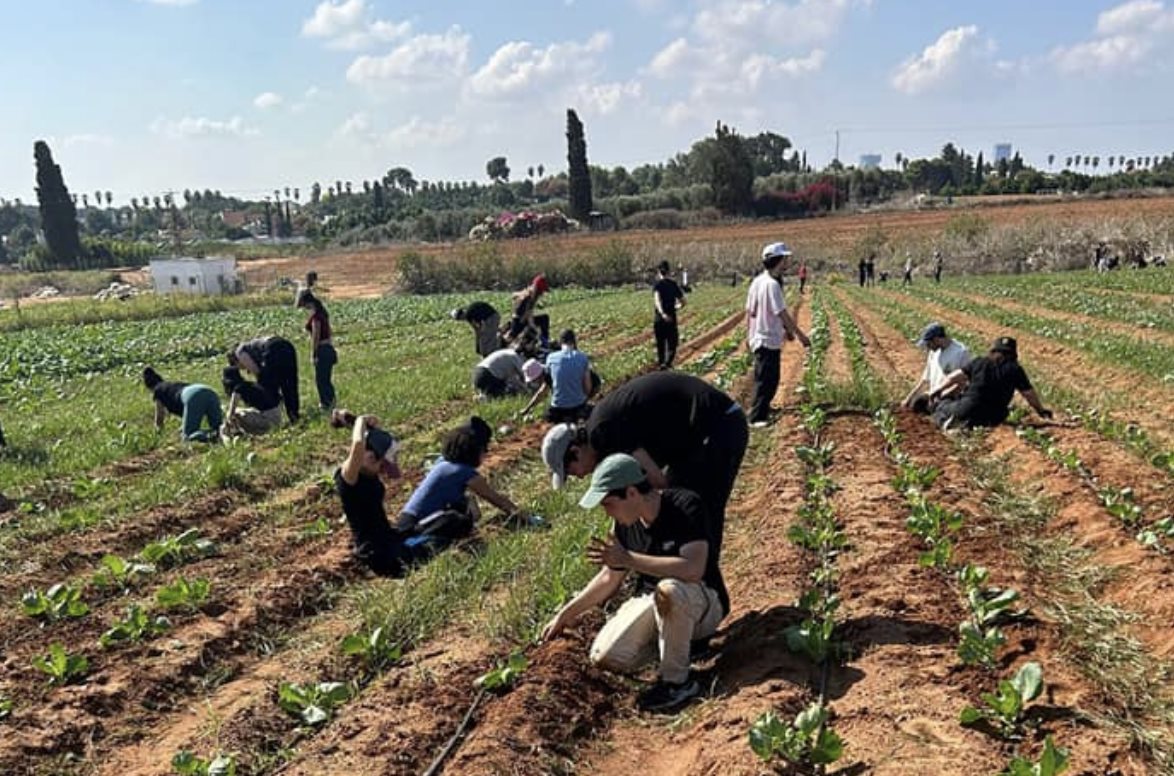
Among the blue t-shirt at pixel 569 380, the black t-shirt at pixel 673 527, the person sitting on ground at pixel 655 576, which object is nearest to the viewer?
the person sitting on ground at pixel 655 576

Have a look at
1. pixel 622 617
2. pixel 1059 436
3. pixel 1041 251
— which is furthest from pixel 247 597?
pixel 1041 251

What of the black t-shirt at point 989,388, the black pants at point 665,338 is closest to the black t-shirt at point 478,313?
the black pants at point 665,338

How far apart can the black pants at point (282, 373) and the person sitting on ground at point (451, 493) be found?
556 centimetres

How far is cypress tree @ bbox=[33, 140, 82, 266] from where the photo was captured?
77.7 m

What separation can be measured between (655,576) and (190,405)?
8.77 metres

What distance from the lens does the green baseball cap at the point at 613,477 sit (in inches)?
166

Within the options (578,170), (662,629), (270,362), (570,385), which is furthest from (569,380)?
(578,170)

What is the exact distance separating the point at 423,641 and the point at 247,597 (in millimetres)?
1620

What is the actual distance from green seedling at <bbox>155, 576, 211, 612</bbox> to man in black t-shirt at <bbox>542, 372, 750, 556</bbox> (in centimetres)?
281

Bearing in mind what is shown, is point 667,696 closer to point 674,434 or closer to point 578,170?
point 674,434

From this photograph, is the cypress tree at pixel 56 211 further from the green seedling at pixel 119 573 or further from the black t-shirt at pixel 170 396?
the green seedling at pixel 119 573

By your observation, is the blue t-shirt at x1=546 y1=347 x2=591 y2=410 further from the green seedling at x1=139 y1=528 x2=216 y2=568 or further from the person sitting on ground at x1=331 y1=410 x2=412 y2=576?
the green seedling at x1=139 y1=528 x2=216 y2=568

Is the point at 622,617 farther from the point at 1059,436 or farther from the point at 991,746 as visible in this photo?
the point at 1059,436

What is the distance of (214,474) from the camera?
364 inches
